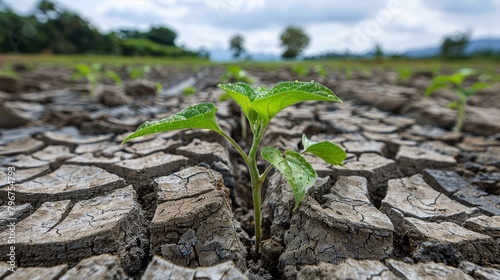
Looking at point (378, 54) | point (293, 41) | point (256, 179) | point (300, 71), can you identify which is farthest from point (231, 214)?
point (293, 41)

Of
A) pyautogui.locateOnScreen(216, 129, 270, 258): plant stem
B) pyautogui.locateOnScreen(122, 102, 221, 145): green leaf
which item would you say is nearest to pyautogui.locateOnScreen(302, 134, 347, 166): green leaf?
pyautogui.locateOnScreen(216, 129, 270, 258): plant stem

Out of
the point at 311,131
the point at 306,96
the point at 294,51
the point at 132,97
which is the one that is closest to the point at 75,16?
the point at 294,51

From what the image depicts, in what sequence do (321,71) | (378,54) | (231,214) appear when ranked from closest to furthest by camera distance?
(231,214) → (321,71) → (378,54)

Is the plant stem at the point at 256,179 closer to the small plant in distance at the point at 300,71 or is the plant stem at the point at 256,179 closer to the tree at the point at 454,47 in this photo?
the small plant in distance at the point at 300,71

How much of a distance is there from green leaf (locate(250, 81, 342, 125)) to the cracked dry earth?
0.41 meters

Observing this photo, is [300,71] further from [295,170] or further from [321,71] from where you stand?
[295,170]

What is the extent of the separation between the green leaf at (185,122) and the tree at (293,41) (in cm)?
2565

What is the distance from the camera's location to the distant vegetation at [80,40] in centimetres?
1689

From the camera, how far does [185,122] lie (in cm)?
103

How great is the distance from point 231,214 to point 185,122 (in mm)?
443

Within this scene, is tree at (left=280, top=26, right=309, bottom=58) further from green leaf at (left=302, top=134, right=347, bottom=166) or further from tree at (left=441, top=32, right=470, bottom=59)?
green leaf at (left=302, top=134, right=347, bottom=166)

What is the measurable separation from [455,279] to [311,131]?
179 centimetres

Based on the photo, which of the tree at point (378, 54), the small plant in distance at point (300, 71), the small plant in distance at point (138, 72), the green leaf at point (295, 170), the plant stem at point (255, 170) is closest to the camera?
the green leaf at point (295, 170)

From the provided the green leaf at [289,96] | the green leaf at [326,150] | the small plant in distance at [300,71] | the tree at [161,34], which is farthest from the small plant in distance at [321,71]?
the tree at [161,34]
